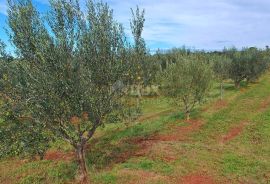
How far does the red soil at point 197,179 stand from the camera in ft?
67.2

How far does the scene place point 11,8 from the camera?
1823 cm

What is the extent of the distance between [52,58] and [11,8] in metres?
3.91

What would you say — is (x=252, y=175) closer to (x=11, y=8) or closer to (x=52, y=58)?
(x=52, y=58)

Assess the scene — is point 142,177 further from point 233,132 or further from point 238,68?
point 238,68

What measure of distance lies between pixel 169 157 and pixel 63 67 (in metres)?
11.9

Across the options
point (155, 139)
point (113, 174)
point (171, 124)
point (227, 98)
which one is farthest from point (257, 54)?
point (113, 174)

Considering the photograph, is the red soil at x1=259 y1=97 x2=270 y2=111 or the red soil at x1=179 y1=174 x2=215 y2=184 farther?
the red soil at x1=259 y1=97 x2=270 y2=111

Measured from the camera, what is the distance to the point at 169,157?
25.2 m

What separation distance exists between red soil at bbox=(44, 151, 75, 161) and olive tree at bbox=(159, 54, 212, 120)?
15985 millimetres

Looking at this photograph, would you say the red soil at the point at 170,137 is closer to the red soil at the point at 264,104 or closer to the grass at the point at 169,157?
the grass at the point at 169,157

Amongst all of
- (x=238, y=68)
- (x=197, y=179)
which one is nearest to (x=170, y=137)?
(x=197, y=179)

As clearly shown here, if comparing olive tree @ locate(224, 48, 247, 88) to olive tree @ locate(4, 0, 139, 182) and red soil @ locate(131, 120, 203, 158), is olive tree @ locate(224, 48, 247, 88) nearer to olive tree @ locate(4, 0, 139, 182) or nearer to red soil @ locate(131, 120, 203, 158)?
red soil @ locate(131, 120, 203, 158)

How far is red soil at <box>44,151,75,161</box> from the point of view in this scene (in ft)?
94.2

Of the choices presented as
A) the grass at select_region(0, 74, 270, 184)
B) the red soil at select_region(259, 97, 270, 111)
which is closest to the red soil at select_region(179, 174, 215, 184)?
the grass at select_region(0, 74, 270, 184)
